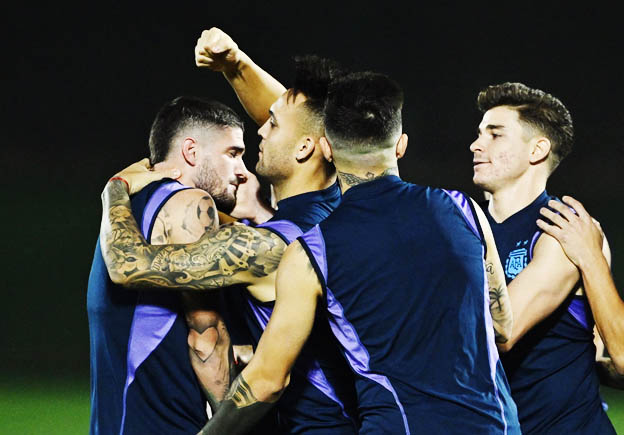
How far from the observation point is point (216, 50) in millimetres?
3197

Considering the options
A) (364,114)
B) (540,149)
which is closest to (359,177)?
(364,114)

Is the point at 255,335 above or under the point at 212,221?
under

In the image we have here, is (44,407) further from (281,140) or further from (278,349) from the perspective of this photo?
(278,349)

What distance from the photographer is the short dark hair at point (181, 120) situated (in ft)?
9.26

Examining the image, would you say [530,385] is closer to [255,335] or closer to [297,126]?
[255,335]

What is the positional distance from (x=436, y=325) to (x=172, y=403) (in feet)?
2.80

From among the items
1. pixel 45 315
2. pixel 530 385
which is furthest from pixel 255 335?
pixel 45 315

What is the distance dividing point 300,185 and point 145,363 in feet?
2.47

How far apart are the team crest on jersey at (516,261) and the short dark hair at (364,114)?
827 millimetres

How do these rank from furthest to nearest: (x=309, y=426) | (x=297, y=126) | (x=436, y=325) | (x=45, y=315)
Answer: (x=45, y=315), (x=297, y=126), (x=309, y=426), (x=436, y=325)

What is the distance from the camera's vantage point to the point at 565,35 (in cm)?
832

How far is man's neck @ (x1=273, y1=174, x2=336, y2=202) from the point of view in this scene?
8.89ft

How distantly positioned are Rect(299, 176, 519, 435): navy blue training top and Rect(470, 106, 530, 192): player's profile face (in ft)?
3.13

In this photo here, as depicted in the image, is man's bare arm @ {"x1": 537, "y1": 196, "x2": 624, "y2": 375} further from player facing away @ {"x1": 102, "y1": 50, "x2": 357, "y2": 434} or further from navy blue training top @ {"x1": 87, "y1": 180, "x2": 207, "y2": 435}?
navy blue training top @ {"x1": 87, "y1": 180, "x2": 207, "y2": 435}
